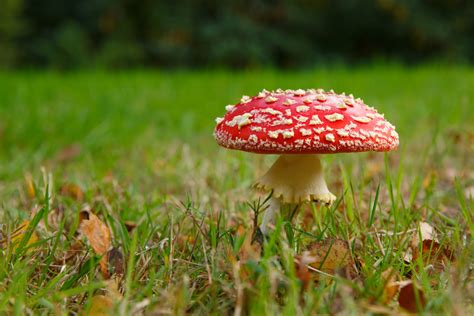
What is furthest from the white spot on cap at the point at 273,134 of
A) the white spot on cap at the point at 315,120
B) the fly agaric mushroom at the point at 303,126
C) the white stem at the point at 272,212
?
the white stem at the point at 272,212

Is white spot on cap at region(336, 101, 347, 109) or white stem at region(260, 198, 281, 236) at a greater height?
white spot on cap at region(336, 101, 347, 109)

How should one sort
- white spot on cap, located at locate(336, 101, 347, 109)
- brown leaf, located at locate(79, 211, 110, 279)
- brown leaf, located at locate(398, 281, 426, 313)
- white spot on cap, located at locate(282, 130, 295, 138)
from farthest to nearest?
brown leaf, located at locate(79, 211, 110, 279) → white spot on cap, located at locate(336, 101, 347, 109) → white spot on cap, located at locate(282, 130, 295, 138) → brown leaf, located at locate(398, 281, 426, 313)

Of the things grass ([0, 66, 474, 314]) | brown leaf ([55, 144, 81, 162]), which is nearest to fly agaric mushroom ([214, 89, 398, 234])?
grass ([0, 66, 474, 314])

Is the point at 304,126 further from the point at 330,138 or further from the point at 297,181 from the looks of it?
the point at 297,181

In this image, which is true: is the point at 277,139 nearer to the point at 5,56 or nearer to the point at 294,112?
the point at 294,112

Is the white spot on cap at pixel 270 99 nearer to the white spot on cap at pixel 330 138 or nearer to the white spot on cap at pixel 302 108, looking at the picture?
the white spot on cap at pixel 302 108

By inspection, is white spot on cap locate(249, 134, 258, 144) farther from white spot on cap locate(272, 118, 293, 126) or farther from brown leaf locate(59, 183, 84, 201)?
brown leaf locate(59, 183, 84, 201)

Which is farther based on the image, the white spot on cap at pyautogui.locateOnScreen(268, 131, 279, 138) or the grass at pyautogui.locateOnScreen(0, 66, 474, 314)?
the white spot on cap at pyautogui.locateOnScreen(268, 131, 279, 138)

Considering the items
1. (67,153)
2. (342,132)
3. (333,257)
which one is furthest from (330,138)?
(67,153)
